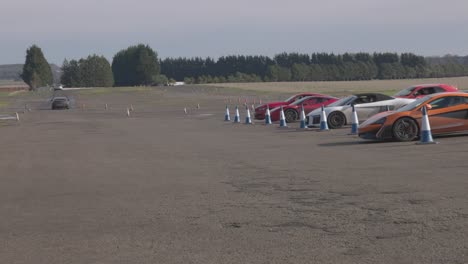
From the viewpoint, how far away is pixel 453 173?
12039 millimetres

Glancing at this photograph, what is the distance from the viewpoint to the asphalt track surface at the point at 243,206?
7133 mm

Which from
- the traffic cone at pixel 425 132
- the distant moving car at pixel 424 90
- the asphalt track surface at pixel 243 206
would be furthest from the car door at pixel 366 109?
the traffic cone at pixel 425 132

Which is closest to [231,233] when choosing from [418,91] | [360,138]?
[360,138]

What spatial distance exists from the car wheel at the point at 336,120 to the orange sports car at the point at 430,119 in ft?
21.4

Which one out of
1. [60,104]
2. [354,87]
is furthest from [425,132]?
[354,87]

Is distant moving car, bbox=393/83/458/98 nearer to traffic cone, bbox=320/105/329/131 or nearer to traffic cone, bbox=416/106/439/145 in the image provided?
traffic cone, bbox=320/105/329/131

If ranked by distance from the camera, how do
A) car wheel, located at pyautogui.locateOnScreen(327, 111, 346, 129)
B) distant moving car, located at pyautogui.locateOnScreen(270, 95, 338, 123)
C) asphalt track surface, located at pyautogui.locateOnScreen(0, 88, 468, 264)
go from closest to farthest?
asphalt track surface, located at pyautogui.locateOnScreen(0, 88, 468, 264)
car wheel, located at pyautogui.locateOnScreen(327, 111, 346, 129)
distant moving car, located at pyautogui.locateOnScreen(270, 95, 338, 123)

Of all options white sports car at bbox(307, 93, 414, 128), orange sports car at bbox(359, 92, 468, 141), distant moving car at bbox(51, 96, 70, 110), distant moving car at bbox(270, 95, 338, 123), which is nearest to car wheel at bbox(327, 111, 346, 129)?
white sports car at bbox(307, 93, 414, 128)

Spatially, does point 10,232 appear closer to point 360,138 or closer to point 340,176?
point 340,176

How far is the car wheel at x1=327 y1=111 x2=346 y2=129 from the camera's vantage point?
25.3 meters

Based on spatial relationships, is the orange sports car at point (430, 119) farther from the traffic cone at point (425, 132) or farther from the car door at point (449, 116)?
the traffic cone at point (425, 132)

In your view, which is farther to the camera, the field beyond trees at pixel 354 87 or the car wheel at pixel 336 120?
the field beyond trees at pixel 354 87

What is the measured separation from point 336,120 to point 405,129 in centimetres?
702

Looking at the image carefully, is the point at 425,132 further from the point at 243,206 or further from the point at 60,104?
the point at 60,104
